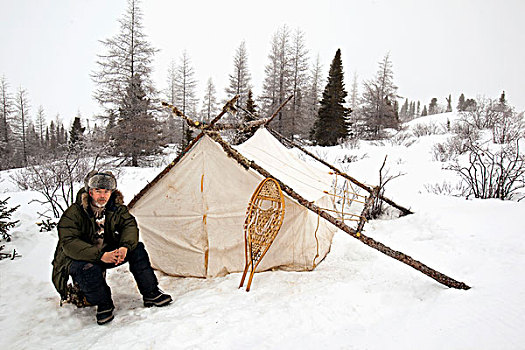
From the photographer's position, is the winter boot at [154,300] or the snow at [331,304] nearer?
the snow at [331,304]

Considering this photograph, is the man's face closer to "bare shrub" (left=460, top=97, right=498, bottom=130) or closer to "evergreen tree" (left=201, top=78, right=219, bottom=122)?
"bare shrub" (left=460, top=97, right=498, bottom=130)

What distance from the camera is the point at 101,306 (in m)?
2.53

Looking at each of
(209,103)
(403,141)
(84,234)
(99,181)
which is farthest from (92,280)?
(209,103)

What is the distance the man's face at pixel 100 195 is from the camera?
8.71 ft

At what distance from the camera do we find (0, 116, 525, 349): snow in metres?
2.01

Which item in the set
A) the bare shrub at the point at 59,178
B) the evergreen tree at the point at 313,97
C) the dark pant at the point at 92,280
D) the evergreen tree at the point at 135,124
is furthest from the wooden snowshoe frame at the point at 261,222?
the evergreen tree at the point at 313,97

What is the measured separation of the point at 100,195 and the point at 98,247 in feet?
1.75

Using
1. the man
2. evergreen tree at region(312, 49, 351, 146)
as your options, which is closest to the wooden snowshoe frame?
the man

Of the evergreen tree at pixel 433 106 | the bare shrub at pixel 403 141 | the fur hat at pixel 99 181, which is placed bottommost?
the fur hat at pixel 99 181

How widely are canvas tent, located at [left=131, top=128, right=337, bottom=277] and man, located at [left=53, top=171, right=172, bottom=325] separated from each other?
0.93m

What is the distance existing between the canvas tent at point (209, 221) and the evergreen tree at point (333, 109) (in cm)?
1738

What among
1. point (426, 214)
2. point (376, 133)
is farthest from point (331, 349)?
point (376, 133)

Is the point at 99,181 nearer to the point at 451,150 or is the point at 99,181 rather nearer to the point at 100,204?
the point at 100,204

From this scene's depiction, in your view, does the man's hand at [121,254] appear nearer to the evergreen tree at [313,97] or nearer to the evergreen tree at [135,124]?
the evergreen tree at [135,124]
